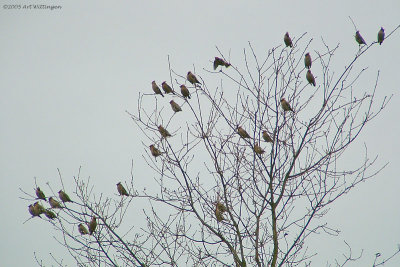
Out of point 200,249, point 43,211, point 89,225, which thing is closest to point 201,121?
point 200,249

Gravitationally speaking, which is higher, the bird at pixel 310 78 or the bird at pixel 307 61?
the bird at pixel 307 61

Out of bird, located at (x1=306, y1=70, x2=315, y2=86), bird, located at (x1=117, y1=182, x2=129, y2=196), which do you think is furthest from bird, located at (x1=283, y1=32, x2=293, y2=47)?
bird, located at (x1=117, y1=182, x2=129, y2=196)

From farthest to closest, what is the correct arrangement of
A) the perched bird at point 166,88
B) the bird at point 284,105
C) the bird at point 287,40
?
the perched bird at point 166,88
the bird at point 287,40
the bird at point 284,105

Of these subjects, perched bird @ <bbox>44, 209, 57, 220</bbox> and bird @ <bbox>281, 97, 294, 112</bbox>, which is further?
perched bird @ <bbox>44, 209, 57, 220</bbox>

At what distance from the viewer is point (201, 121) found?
14.2ft

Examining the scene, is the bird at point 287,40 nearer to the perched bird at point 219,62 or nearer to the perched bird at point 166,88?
the perched bird at point 219,62

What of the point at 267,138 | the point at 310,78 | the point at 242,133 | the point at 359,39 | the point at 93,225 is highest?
the point at 359,39

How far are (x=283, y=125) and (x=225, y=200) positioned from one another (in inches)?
39.5

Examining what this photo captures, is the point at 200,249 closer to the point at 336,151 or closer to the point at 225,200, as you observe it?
the point at 225,200

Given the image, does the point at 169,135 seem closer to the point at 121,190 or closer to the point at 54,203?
the point at 121,190

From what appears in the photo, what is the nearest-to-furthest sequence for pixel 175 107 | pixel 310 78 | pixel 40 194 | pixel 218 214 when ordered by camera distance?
1. pixel 218 214
2. pixel 310 78
3. pixel 40 194
4. pixel 175 107

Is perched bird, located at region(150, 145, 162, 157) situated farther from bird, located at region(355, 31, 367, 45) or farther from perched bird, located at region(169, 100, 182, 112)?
bird, located at region(355, 31, 367, 45)

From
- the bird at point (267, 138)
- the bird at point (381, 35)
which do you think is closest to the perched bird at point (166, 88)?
the bird at point (267, 138)

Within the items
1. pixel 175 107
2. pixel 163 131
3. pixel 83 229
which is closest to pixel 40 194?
pixel 83 229
